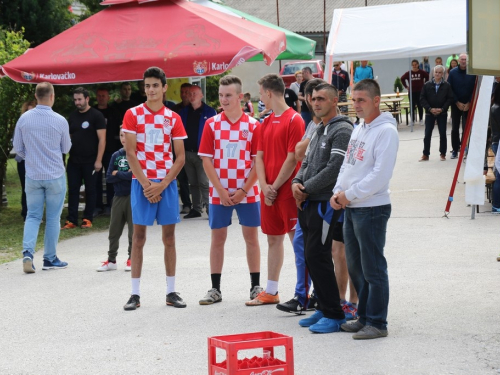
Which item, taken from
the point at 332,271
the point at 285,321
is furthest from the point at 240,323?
the point at 332,271

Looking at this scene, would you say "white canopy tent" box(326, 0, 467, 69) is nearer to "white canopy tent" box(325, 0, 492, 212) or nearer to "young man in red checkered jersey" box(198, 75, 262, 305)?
"white canopy tent" box(325, 0, 492, 212)

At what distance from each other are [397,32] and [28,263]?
10889mm

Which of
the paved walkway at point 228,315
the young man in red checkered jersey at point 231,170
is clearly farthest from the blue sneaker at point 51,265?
the young man in red checkered jersey at point 231,170

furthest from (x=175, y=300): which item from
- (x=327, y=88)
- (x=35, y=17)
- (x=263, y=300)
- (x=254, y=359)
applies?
(x=35, y=17)

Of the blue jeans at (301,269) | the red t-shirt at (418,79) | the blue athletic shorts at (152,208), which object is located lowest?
the blue jeans at (301,269)

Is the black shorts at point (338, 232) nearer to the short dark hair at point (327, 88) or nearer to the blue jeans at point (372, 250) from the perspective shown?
the blue jeans at point (372, 250)

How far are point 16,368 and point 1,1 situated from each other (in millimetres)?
16628

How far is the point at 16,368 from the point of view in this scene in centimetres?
611

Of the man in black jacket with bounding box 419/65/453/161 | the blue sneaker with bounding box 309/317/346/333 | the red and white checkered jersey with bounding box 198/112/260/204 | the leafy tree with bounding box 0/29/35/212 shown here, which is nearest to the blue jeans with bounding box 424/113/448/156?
the man in black jacket with bounding box 419/65/453/161

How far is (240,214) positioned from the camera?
7.99 metres

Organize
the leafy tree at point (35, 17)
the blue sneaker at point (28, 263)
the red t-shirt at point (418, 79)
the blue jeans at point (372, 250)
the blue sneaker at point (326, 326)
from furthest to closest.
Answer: the red t-shirt at point (418, 79) → the leafy tree at point (35, 17) → the blue sneaker at point (28, 263) → the blue sneaker at point (326, 326) → the blue jeans at point (372, 250)

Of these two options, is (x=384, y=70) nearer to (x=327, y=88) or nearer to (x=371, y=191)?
(x=327, y=88)

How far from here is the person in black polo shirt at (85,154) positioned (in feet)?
44.0

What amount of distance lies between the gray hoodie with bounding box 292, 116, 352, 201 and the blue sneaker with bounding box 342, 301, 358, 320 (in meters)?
0.95
